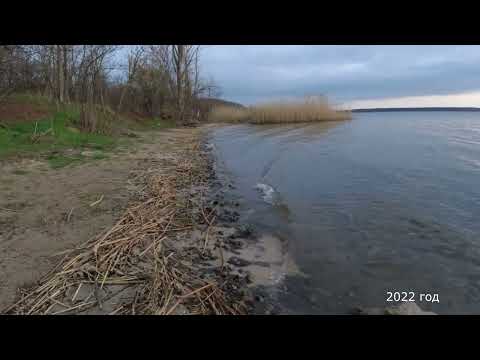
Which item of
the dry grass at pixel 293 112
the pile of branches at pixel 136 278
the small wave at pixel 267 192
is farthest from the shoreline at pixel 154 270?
the dry grass at pixel 293 112

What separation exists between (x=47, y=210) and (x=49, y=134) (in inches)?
321

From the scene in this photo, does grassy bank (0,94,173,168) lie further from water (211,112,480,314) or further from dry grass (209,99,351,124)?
dry grass (209,99,351,124)

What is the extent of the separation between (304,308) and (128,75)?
82.7 feet

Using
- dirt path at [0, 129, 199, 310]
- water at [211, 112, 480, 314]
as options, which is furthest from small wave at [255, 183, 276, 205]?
dirt path at [0, 129, 199, 310]

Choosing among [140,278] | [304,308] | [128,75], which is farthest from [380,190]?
[128,75]

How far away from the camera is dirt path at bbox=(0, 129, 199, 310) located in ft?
10.9

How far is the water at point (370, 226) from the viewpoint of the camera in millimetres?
3281

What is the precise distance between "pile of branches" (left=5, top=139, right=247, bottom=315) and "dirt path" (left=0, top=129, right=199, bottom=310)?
0.27 m

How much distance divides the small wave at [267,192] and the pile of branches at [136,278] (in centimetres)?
192

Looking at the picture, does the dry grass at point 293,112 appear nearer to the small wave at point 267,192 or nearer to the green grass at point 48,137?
the green grass at point 48,137

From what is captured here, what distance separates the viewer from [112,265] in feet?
11.0

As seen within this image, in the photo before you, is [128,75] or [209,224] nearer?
[209,224]

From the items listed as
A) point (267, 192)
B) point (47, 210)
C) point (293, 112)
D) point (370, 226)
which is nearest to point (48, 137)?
point (47, 210)
